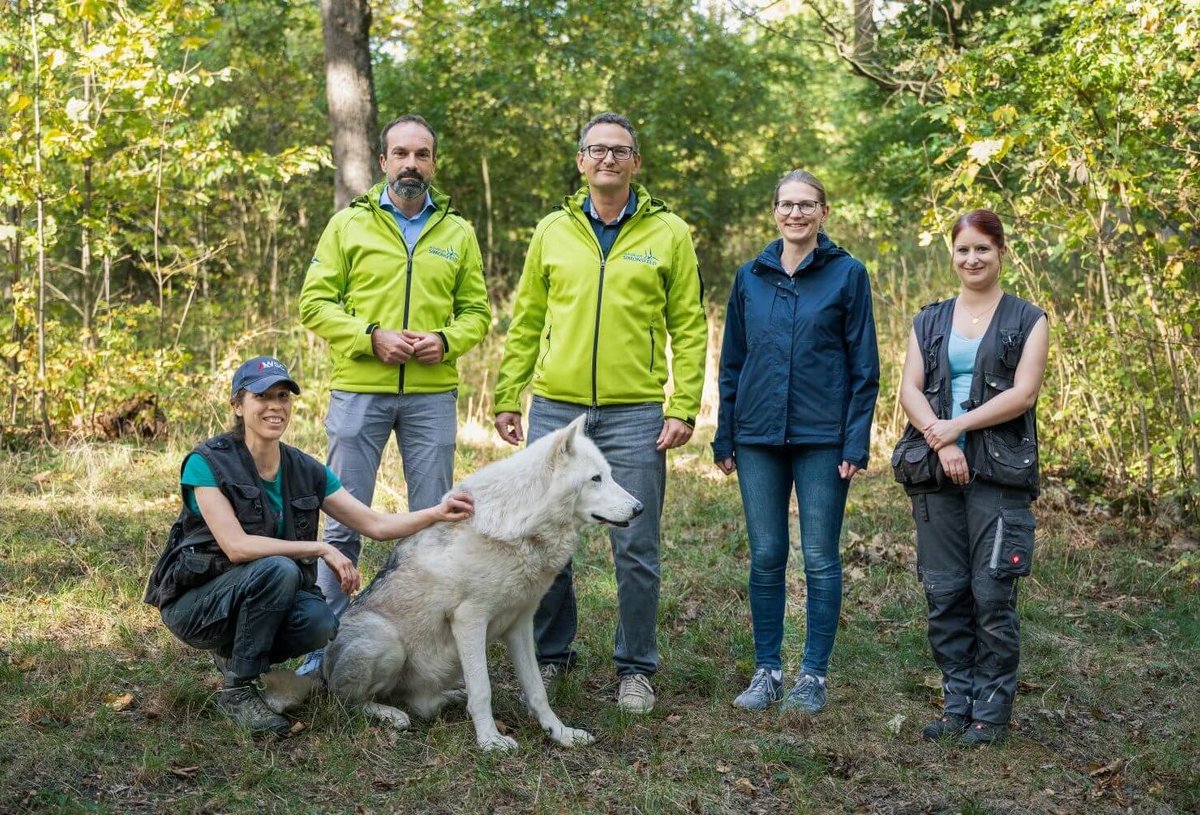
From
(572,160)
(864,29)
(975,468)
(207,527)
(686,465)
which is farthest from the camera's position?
A: (572,160)

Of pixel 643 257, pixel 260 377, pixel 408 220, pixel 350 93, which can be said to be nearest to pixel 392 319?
pixel 408 220

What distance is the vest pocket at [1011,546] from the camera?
4008 mm

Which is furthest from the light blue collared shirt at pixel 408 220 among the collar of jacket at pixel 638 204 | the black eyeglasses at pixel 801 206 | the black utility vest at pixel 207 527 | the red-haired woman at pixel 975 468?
the red-haired woman at pixel 975 468

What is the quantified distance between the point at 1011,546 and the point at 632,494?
1.49 m

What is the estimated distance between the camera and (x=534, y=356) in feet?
15.3

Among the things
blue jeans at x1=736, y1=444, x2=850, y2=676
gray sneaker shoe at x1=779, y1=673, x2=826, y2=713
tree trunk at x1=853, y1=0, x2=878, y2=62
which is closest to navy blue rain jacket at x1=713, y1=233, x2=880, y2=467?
blue jeans at x1=736, y1=444, x2=850, y2=676

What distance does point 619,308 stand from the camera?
433cm

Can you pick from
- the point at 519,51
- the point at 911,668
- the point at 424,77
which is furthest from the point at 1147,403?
the point at 424,77

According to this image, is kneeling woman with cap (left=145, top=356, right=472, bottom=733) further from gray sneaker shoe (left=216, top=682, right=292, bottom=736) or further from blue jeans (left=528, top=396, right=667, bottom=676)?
blue jeans (left=528, top=396, right=667, bottom=676)

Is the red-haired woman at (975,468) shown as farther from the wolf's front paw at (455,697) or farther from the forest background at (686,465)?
the wolf's front paw at (455,697)

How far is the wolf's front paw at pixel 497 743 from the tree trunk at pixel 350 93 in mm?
6117

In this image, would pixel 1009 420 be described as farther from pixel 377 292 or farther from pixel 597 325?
pixel 377 292

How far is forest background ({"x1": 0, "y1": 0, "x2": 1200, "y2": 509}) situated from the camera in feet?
20.8

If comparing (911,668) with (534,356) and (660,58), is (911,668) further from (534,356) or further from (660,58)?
(660,58)
